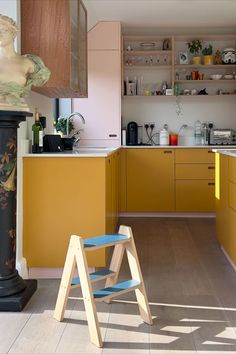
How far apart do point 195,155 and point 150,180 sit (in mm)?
642

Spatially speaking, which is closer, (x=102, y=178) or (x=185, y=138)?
(x=102, y=178)

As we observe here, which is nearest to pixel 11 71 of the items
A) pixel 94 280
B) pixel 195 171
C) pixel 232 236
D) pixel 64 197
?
pixel 64 197

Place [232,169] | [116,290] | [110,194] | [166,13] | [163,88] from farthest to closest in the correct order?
[163,88] < [166,13] < [110,194] < [232,169] < [116,290]

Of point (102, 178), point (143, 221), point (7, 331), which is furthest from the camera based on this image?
point (143, 221)

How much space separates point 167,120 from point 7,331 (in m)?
4.45

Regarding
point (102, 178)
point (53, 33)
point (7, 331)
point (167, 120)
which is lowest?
point (7, 331)

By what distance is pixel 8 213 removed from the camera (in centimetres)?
265

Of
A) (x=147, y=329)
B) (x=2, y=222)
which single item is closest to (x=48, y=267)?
(x=2, y=222)

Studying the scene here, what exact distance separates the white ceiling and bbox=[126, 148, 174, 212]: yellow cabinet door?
161cm

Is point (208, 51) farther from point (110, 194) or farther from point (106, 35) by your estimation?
point (110, 194)

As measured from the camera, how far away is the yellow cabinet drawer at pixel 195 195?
5648 mm

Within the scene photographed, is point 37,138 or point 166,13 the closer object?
point 37,138

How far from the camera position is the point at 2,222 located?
2633 millimetres

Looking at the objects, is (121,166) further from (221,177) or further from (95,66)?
(221,177)
